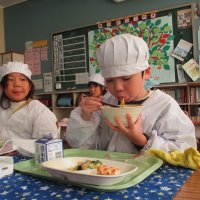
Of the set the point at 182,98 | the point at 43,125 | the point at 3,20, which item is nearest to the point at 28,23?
the point at 3,20

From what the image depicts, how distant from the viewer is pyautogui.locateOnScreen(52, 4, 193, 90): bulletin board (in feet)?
11.2

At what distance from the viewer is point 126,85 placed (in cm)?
97

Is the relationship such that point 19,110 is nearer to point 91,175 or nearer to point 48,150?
point 48,150

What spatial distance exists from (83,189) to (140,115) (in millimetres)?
376

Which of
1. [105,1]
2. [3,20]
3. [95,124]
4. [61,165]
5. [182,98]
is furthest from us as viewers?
[3,20]

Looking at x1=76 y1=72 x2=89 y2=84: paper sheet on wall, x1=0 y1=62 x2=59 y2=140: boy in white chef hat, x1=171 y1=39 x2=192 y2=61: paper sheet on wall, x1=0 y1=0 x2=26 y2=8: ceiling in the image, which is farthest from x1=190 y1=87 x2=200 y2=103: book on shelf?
x1=0 y1=0 x2=26 y2=8: ceiling

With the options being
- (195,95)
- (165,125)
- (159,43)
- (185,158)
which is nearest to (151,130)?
(165,125)

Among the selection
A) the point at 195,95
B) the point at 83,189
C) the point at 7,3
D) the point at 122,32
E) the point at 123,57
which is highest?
the point at 7,3

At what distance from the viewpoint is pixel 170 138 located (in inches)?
36.9

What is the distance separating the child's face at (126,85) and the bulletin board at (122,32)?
2.60m

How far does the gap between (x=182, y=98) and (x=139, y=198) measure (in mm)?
3111

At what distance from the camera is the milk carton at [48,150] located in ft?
2.54

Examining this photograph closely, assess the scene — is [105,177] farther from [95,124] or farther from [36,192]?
[95,124]

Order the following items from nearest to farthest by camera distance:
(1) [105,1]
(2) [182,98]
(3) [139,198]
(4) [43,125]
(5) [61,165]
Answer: (3) [139,198]
(5) [61,165]
(4) [43,125]
(2) [182,98]
(1) [105,1]
